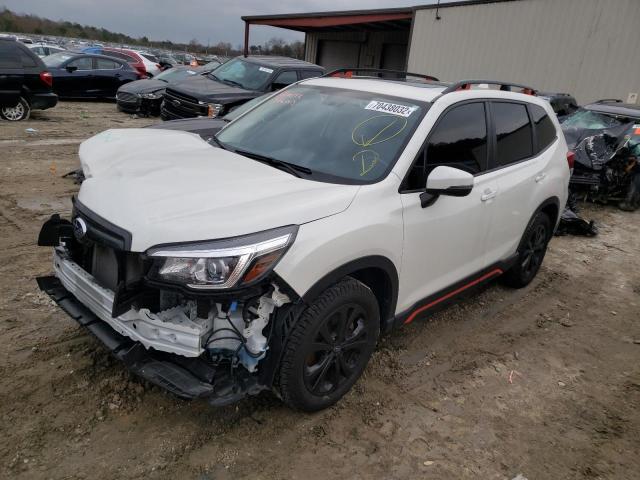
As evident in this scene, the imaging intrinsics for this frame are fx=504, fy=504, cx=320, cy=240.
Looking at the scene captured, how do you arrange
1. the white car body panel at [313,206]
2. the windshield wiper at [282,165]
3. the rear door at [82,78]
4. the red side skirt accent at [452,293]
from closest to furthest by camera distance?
1. the white car body panel at [313,206]
2. the windshield wiper at [282,165]
3. the red side skirt accent at [452,293]
4. the rear door at [82,78]

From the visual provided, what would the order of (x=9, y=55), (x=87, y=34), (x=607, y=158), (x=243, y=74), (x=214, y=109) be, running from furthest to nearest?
(x=87, y=34) → (x=243, y=74) → (x=9, y=55) → (x=214, y=109) → (x=607, y=158)

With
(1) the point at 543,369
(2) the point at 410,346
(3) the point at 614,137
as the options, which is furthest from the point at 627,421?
(3) the point at 614,137

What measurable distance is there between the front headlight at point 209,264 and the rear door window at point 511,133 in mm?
2335

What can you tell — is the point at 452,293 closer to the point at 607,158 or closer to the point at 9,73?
the point at 607,158

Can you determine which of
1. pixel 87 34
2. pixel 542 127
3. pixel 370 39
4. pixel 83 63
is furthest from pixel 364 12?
pixel 87 34

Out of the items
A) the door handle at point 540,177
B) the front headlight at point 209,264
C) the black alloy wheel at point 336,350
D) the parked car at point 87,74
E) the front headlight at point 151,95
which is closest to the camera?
the front headlight at point 209,264

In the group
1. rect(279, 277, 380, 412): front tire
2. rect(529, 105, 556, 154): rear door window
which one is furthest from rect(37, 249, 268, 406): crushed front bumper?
rect(529, 105, 556, 154): rear door window

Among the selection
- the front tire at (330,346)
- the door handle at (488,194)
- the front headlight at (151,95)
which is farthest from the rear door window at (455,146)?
the front headlight at (151,95)

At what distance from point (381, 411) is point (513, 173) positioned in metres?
2.13

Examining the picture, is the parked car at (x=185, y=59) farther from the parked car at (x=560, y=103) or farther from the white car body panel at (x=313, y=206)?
the white car body panel at (x=313, y=206)

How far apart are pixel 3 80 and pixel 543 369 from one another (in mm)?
11442

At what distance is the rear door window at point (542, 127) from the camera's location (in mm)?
4375

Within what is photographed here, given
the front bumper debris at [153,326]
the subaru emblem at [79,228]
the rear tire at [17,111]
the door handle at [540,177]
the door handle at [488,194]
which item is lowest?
the rear tire at [17,111]

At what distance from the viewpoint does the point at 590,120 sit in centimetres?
902
